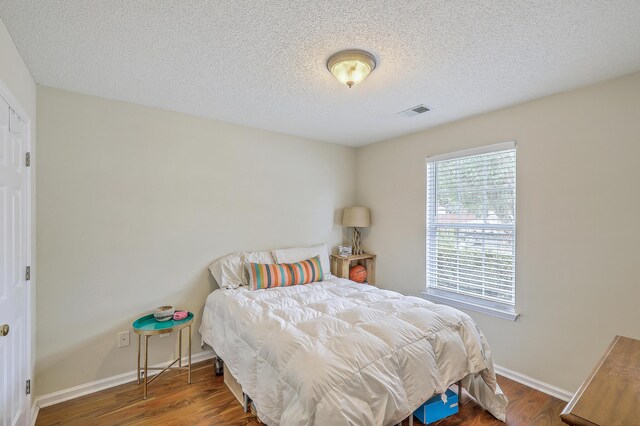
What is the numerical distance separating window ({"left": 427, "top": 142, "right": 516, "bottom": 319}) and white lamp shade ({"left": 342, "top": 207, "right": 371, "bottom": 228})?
82 cm

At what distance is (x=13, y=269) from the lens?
1.64 metres

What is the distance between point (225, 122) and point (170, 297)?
5.91 feet

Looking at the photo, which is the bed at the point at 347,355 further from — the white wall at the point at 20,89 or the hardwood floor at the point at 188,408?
the white wall at the point at 20,89

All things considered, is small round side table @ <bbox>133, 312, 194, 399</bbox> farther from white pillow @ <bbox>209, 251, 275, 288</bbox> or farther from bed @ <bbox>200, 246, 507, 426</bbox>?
white pillow @ <bbox>209, 251, 275, 288</bbox>

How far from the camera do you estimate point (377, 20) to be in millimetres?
1453

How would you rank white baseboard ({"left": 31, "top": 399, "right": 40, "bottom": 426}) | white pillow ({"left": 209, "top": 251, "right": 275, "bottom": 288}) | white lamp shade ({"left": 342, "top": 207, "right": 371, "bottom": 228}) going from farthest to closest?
1. white lamp shade ({"left": 342, "top": 207, "right": 371, "bottom": 228})
2. white pillow ({"left": 209, "top": 251, "right": 275, "bottom": 288})
3. white baseboard ({"left": 31, "top": 399, "right": 40, "bottom": 426})

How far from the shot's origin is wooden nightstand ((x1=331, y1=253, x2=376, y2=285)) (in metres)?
3.62

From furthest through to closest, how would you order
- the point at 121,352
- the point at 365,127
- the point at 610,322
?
the point at 365,127 < the point at 121,352 < the point at 610,322

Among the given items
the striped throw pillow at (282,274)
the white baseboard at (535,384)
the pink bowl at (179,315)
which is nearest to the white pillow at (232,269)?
the striped throw pillow at (282,274)

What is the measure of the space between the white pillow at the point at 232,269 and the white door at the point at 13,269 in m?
1.32

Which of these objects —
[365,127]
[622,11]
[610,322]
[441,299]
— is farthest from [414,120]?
[610,322]

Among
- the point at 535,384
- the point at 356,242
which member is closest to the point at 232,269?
the point at 356,242

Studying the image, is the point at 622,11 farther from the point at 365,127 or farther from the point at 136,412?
the point at 136,412

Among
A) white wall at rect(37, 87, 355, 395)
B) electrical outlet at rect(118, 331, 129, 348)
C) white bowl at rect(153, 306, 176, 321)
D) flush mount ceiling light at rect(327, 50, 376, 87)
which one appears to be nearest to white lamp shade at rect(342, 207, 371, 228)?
white wall at rect(37, 87, 355, 395)
